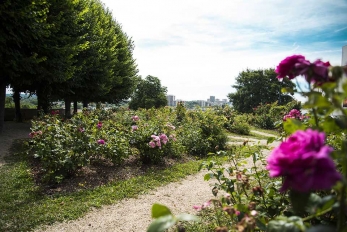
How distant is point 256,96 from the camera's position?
128 ft

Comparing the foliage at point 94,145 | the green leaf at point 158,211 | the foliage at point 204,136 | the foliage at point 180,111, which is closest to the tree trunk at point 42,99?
the foliage at point 94,145

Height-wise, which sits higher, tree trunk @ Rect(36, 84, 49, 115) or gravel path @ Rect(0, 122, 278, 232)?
tree trunk @ Rect(36, 84, 49, 115)

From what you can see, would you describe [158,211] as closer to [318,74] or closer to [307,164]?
[307,164]

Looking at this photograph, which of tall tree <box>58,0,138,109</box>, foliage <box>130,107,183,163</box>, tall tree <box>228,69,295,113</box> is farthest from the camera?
tall tree <box>228,69,295,113</box>

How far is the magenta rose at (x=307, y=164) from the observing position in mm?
729

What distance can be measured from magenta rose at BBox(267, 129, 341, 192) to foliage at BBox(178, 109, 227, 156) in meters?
7.19

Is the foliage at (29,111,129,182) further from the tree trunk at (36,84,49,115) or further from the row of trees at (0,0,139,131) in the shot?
the tree trunk at (36,84,49,115)

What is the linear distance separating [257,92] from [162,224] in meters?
41.3

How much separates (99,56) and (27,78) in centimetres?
415

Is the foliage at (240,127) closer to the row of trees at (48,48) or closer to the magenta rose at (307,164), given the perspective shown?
the row of trees at (48,48)

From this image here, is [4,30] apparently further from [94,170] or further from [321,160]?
[321,160]

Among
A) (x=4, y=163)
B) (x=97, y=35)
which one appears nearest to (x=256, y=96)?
(x=97, y=35)

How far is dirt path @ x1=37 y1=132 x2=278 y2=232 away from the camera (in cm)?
339

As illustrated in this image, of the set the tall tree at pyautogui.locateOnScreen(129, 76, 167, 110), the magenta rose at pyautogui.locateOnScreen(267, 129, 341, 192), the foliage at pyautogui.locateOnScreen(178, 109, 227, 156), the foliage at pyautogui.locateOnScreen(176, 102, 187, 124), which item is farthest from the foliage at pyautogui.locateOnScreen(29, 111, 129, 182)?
the tall tree at pyautogui.locateOnScreen(129, 76, 167, 110)
